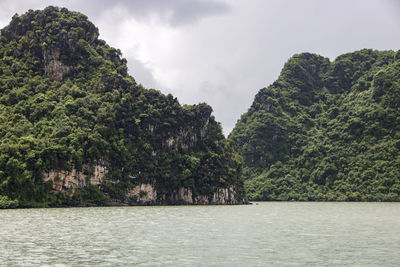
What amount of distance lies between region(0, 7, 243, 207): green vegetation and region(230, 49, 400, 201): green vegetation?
3691cm

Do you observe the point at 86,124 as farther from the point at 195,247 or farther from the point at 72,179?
the point at 195,247

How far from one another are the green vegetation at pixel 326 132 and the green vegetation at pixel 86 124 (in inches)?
1453

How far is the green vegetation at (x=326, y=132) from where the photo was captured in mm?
114062

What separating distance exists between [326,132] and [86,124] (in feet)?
307

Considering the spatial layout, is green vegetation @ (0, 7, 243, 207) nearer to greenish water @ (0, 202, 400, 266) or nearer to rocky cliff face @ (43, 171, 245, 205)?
rocky cliff face @ (43, 171, 245, 205)

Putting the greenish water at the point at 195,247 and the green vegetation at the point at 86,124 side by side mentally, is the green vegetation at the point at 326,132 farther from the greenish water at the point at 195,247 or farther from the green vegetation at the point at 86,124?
the greenish water at the point at 195,247

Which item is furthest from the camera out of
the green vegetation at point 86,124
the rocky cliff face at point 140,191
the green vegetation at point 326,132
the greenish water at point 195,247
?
the green vegetation at point 326,132

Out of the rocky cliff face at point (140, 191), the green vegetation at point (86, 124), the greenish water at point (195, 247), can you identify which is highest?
the green vegetation at point (86, 124)

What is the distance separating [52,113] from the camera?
7462cm

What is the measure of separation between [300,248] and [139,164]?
208 feet

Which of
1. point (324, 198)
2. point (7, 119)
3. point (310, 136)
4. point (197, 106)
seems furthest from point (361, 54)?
point (7, 119)

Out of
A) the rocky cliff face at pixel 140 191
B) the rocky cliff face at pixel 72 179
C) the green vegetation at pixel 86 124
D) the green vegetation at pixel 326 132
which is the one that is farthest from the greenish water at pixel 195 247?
the green vegetation at pixel 326 132

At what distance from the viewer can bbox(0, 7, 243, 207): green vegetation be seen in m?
64.1

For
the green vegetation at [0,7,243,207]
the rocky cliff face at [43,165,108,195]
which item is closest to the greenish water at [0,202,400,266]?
the rocky cliff face at [43,165,108,195]
